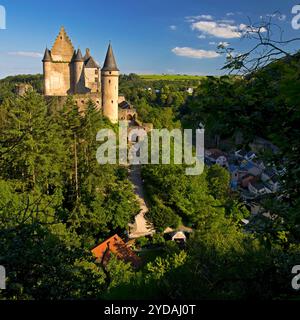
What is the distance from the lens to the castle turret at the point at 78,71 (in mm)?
38219

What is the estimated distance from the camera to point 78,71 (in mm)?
38375

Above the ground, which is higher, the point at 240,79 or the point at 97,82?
the point at 97,82

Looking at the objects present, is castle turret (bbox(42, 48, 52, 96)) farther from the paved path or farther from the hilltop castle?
the paved path

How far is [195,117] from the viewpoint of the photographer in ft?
14.5

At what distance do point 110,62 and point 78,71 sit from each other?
14.9ft

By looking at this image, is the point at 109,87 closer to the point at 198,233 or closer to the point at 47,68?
the point at 47,68

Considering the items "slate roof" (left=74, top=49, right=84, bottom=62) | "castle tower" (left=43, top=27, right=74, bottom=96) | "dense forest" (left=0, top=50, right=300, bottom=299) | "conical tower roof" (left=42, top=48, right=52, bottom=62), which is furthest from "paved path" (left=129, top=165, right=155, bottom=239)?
"conical tower roof" (left=42, top=48, right=52, bottom=62)

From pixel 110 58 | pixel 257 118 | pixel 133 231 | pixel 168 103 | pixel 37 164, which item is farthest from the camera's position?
pixel 168 103

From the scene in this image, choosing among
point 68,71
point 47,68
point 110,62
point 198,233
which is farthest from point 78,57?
point 198,233

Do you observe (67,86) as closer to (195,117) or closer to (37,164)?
(37,164)

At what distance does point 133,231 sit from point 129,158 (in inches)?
346

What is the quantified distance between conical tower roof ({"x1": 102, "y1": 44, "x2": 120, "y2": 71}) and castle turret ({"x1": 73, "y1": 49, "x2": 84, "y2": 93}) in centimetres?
381

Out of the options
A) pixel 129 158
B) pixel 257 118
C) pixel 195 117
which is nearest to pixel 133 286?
pixel 195 117

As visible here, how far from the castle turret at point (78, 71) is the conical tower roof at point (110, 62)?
3.81 m
